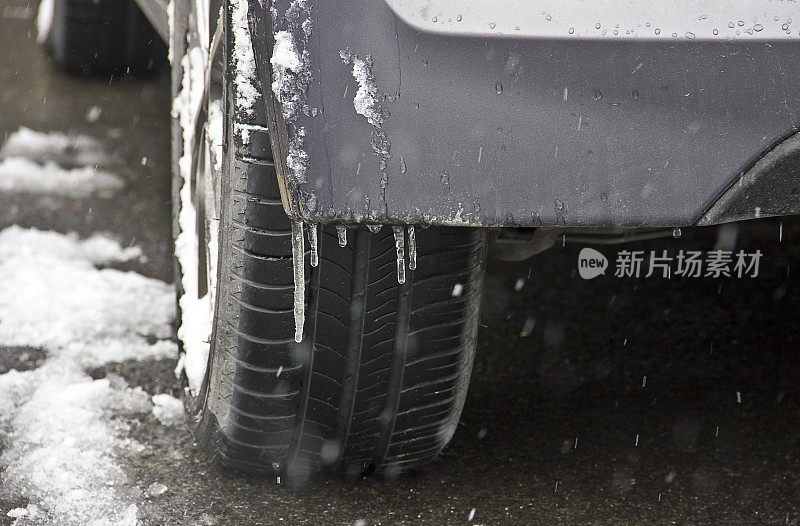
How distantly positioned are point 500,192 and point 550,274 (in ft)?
4.98

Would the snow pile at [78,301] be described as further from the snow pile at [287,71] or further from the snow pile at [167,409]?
the snow pile at [287,71]

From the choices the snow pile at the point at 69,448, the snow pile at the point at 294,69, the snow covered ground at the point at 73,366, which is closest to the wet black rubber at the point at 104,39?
the snow covered ground at the point at 73,366

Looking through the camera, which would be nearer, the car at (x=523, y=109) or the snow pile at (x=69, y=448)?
the car at (x=523, y=109)

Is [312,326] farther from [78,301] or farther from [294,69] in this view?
[78,301]

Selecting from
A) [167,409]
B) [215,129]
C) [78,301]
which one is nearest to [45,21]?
[78,301]

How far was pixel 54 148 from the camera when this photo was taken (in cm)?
326

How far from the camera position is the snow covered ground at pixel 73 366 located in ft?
4.79

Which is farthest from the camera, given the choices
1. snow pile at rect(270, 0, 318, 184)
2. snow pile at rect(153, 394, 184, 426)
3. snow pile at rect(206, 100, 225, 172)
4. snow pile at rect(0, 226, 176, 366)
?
snow pile at rect(0, 226, 176, 366)

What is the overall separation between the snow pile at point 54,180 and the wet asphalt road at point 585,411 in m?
0.09

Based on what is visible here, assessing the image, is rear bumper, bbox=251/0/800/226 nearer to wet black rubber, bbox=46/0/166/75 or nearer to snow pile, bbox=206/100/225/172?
snow pile, bbox=206/100/225/172

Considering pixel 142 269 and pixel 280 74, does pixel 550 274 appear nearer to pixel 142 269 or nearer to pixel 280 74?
pixel 142 269

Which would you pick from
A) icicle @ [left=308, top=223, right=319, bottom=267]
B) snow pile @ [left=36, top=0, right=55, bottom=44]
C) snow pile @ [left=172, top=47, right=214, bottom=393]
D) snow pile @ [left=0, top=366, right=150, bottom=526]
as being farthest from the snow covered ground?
snow pile @ [left=36, top=0, right=55, bottom=44]

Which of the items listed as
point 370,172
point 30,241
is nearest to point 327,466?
point 370,172

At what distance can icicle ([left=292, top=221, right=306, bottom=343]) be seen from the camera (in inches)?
41.7
